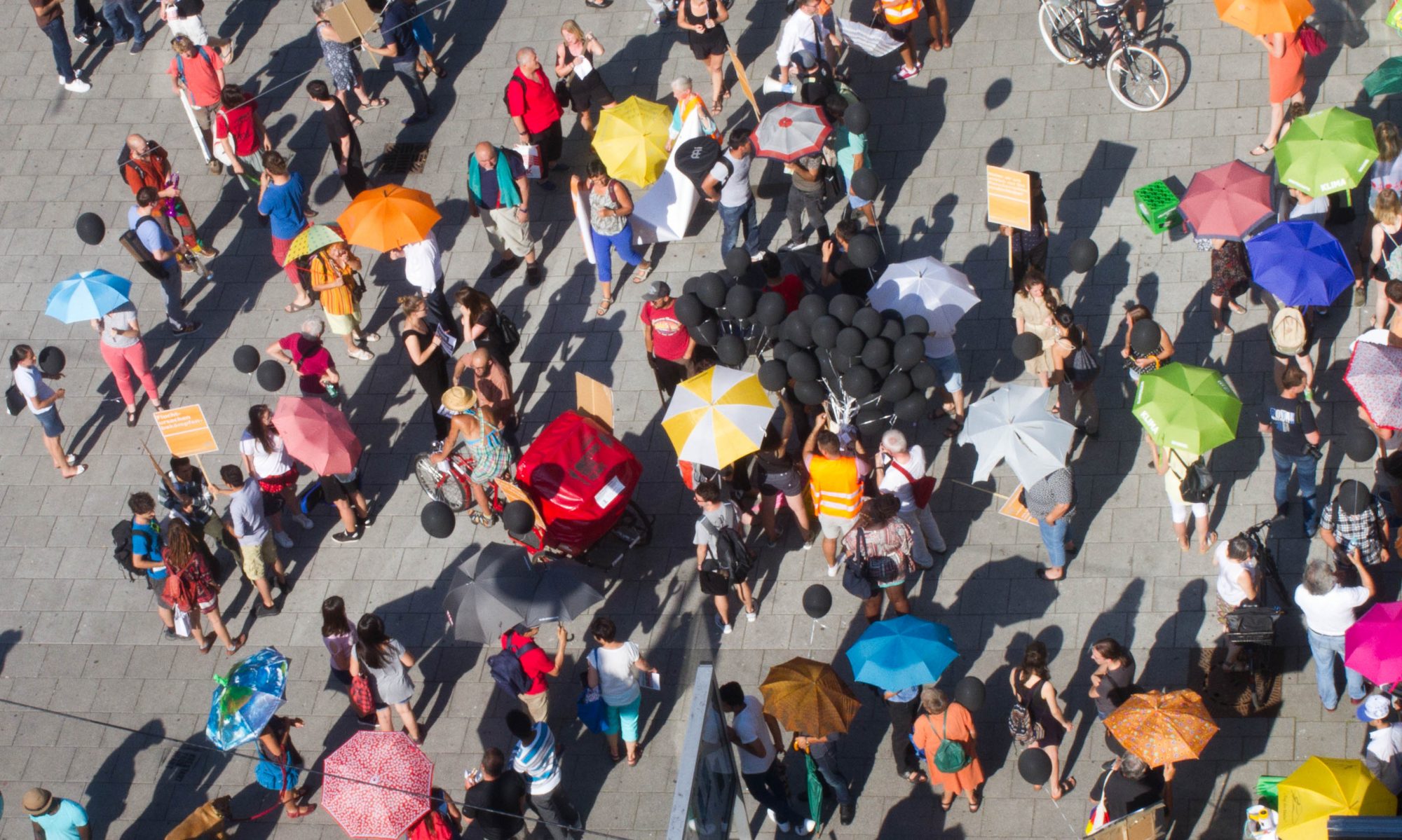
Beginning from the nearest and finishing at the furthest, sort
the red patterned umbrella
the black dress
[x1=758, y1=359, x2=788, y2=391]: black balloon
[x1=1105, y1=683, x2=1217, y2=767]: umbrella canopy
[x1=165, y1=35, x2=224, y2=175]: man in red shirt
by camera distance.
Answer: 1. [x1=1105, y1=683, x2=1217, y2=767]: umbrella canopy
2. the red patterned umbrella
3. [x1=758, y1=359, x2=788, y2=391]: black balloon
4. the black dress
5. [x1=165, y1=35, x2=224, y2=175]: man in red shirt

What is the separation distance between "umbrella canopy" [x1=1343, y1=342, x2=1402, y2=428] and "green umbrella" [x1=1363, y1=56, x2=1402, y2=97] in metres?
4.10

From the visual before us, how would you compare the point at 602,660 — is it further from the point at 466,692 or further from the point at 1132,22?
the point at 1132,22

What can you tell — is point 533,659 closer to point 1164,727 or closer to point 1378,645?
point 1164,727

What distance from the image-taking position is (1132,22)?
16734mm

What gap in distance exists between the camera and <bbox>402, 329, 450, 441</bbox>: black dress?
14.3m

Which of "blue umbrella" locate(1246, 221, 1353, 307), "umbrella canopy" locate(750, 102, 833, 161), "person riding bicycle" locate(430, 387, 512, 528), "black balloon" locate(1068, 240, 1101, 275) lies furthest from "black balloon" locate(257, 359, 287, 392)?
"blue umbrella" locate(1246, 221, 1353, 307)

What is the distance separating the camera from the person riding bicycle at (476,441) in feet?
43.3

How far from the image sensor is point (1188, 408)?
11797mm

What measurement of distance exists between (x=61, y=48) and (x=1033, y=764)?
46.3 ft

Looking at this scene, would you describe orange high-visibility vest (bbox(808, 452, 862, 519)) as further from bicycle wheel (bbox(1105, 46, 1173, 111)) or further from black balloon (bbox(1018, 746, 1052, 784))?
bicycle wheel (bbox(1105, 46, 1173, 111))

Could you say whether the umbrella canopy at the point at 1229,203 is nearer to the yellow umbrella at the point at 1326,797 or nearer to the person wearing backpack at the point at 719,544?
the person wearing backpack at the point at 719,544

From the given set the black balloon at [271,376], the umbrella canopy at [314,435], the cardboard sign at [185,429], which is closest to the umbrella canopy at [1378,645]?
the umbrella canopy at [314,435]

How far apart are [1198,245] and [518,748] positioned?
7578 mm

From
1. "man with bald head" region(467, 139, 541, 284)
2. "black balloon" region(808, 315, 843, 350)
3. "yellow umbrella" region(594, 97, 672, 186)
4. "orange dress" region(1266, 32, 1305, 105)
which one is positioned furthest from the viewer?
"yellow umbrella" region(594, 97, 672, 186)
